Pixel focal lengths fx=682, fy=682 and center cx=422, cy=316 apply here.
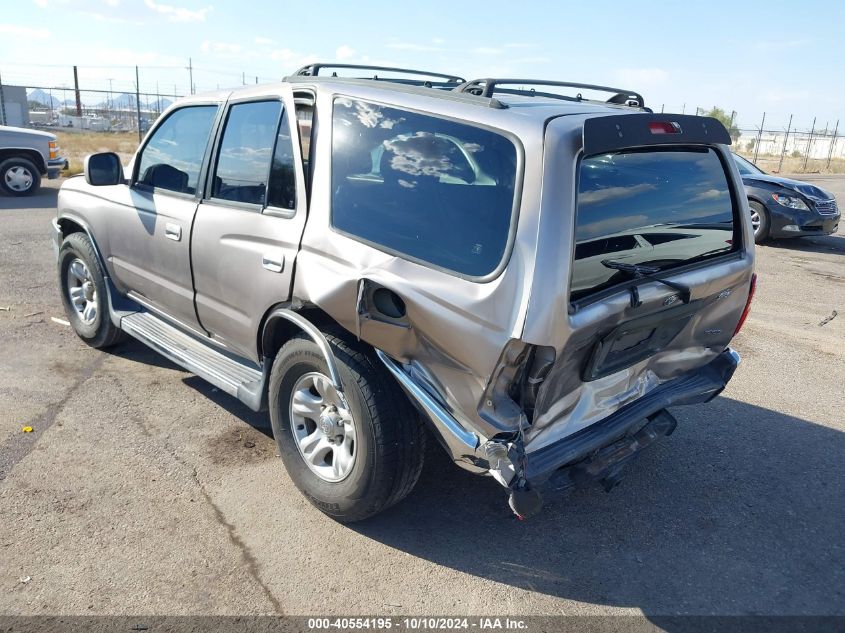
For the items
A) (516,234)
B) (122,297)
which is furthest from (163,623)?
(122,297)

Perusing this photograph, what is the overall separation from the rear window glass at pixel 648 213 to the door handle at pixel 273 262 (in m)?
1.44

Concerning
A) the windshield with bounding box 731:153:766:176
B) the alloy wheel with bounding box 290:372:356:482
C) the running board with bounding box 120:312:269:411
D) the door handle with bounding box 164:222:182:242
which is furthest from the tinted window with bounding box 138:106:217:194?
the windshield with bounding box 731:153:766:176

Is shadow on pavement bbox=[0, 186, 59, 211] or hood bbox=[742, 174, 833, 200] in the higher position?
hood bbox=[742, 174, 833, 200]

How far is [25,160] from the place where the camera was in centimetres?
1287

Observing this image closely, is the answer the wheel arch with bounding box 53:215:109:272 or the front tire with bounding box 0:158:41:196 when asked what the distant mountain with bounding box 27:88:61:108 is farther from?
the wheel arch with bounding box 53:215:109:272

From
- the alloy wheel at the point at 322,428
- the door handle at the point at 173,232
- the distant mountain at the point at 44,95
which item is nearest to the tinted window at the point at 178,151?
the door handle at the point at 173,232

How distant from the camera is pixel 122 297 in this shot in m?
4.95

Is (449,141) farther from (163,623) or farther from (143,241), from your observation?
(143,241)

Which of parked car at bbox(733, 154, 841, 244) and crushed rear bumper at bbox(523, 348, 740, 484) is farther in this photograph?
parked car at bbox(733, 154, 841, 244)

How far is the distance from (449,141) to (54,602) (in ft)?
7.92

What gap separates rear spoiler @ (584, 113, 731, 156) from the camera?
2.54 meters

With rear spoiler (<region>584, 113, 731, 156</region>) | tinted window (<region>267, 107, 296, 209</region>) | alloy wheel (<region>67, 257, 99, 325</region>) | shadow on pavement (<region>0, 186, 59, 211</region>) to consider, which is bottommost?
shadow on pavement (<region>0, 186, 59, 211</region>)

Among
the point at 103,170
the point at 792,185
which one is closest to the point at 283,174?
the point at 103,170

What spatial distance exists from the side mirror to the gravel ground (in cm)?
137
